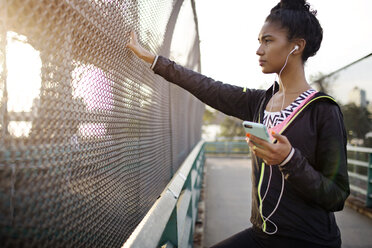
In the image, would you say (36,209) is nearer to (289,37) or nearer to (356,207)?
(289,37)

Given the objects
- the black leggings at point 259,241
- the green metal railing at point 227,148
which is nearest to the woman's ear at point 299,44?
the black leggings at point 259,241

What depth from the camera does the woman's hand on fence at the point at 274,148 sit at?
1.10 meters

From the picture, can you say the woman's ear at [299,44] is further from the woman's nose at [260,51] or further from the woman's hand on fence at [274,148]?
the woman's hand on fence at [274,148]

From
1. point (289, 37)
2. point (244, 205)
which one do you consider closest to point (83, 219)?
point (289, 37)

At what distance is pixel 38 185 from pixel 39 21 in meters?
0.42

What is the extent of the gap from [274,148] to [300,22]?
2.89ft

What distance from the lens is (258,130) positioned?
1.06m

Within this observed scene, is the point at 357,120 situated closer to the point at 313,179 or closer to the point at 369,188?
the point at 369,188

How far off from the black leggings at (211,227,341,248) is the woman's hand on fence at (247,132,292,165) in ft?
1.65

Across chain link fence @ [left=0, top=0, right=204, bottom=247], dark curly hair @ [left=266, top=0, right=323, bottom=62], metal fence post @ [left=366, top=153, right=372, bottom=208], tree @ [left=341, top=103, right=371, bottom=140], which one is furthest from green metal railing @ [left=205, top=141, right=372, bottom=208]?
chain link fence @ [left=0, top=0, right=204, bottom=247]

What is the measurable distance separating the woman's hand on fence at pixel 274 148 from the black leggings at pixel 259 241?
1.65 ft

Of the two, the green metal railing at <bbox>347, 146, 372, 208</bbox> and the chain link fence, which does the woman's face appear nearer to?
the chain link fence

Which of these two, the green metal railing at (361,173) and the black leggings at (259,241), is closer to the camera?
the black leggings at (259,241)

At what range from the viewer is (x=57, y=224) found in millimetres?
739
